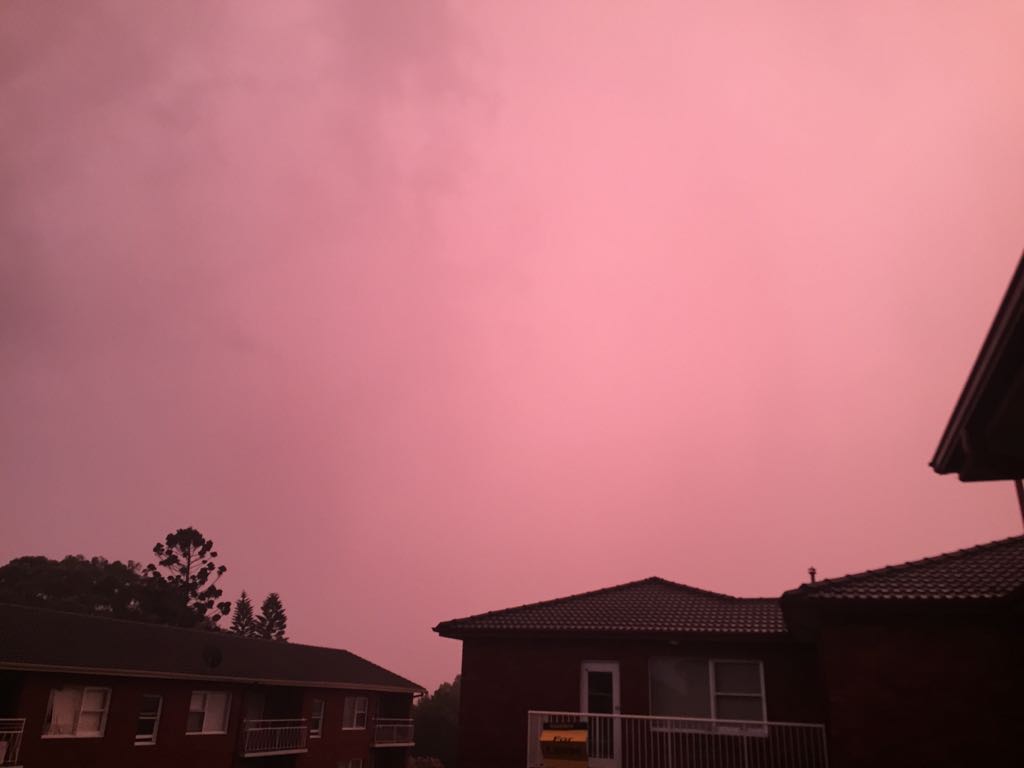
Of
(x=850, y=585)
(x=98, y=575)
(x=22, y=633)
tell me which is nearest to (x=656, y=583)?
(x=850, y=585)

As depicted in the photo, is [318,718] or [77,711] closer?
[77,711]

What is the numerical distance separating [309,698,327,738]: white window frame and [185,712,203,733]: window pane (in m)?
7.95

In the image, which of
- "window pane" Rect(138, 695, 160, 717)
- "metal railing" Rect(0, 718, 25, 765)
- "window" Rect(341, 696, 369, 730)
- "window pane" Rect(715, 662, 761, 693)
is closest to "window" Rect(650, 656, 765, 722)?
"window pane" Rect(715, 662, 761, 693)

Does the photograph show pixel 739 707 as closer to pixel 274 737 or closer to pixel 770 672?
pixel 770 672

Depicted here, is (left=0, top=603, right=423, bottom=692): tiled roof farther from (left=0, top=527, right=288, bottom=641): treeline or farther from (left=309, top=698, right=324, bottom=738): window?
(left=0, top=527, right=288, bottom=641): treeline

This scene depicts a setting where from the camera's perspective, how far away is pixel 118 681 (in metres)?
29.5

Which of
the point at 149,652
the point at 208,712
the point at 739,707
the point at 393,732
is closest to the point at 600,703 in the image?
the point at 739,707

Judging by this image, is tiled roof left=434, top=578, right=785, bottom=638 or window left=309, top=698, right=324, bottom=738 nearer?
tiled roof left=434, top=578, right=785, bottom=638

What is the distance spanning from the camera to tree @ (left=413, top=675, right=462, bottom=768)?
200ft

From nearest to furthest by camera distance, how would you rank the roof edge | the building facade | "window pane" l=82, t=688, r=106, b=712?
the roof edge, the building facade, "window pane" l=82, t=688, r=106, b=712

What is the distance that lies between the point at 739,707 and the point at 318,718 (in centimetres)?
2944

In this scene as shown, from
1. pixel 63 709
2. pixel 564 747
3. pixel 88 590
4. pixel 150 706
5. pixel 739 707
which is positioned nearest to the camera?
pixel 564 747

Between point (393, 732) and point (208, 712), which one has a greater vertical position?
point (208, 712)

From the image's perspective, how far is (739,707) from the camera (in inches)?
714
